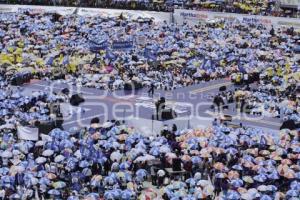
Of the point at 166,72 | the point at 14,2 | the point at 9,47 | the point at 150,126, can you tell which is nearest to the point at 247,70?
the point at 166,72

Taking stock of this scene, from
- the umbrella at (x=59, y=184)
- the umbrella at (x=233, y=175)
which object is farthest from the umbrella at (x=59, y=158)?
the umbrella at (x=233, y=175)

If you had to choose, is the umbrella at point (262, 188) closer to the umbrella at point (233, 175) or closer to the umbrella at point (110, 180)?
the umbrella at point (233, 175)

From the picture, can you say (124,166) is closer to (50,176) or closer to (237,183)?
(50,176)

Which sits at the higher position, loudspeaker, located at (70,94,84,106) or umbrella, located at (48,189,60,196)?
loudspeaker, located at (70,94,84,106)

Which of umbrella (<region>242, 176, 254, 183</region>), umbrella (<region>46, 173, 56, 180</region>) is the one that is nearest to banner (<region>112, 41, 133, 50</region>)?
umbrella (<region>46, 173, 56, 180</region>)

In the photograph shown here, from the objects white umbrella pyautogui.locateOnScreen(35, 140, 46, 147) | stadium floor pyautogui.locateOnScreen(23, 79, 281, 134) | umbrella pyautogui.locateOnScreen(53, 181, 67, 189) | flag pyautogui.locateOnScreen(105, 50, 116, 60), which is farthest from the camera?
flag pyautogui.locateOnScreen(105, 50, 116, 60)

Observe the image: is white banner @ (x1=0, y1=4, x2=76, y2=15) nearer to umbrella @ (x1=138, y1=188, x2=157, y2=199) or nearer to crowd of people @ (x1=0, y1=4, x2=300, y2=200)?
crowd of people @ (x1=0, y1=4, x2=300, y2=200)
